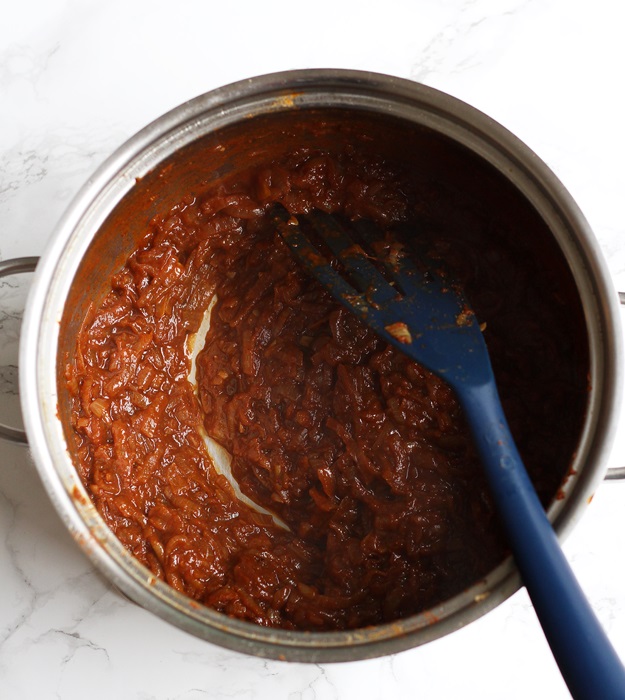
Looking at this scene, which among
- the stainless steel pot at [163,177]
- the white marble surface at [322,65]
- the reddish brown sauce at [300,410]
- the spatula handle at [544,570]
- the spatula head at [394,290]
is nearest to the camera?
the spatula handle at [544,570]

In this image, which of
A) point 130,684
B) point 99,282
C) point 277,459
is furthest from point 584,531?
point 99,282

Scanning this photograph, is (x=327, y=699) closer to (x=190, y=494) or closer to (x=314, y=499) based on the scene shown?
(x=314, y=499)

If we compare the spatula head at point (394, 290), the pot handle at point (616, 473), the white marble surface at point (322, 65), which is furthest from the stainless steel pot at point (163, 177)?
the white marble surface at point (322, 65)

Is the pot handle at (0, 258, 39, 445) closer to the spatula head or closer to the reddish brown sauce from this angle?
the reddish brown sauce

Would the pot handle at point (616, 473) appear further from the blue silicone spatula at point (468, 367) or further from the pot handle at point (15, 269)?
the pot handle at point (15, 269)

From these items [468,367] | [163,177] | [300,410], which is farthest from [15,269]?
[468,367]

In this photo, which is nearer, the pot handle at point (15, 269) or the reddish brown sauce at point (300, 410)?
the pot handle at point (15, 269)

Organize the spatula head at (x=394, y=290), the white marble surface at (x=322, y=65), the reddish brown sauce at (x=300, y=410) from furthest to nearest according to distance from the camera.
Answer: the white marble surface at (x=322, y=65)
the reddish brown sauce at (x=300, y=410)
the spatula head at (x=394, y=290)

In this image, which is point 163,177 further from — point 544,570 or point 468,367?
point 544,570
